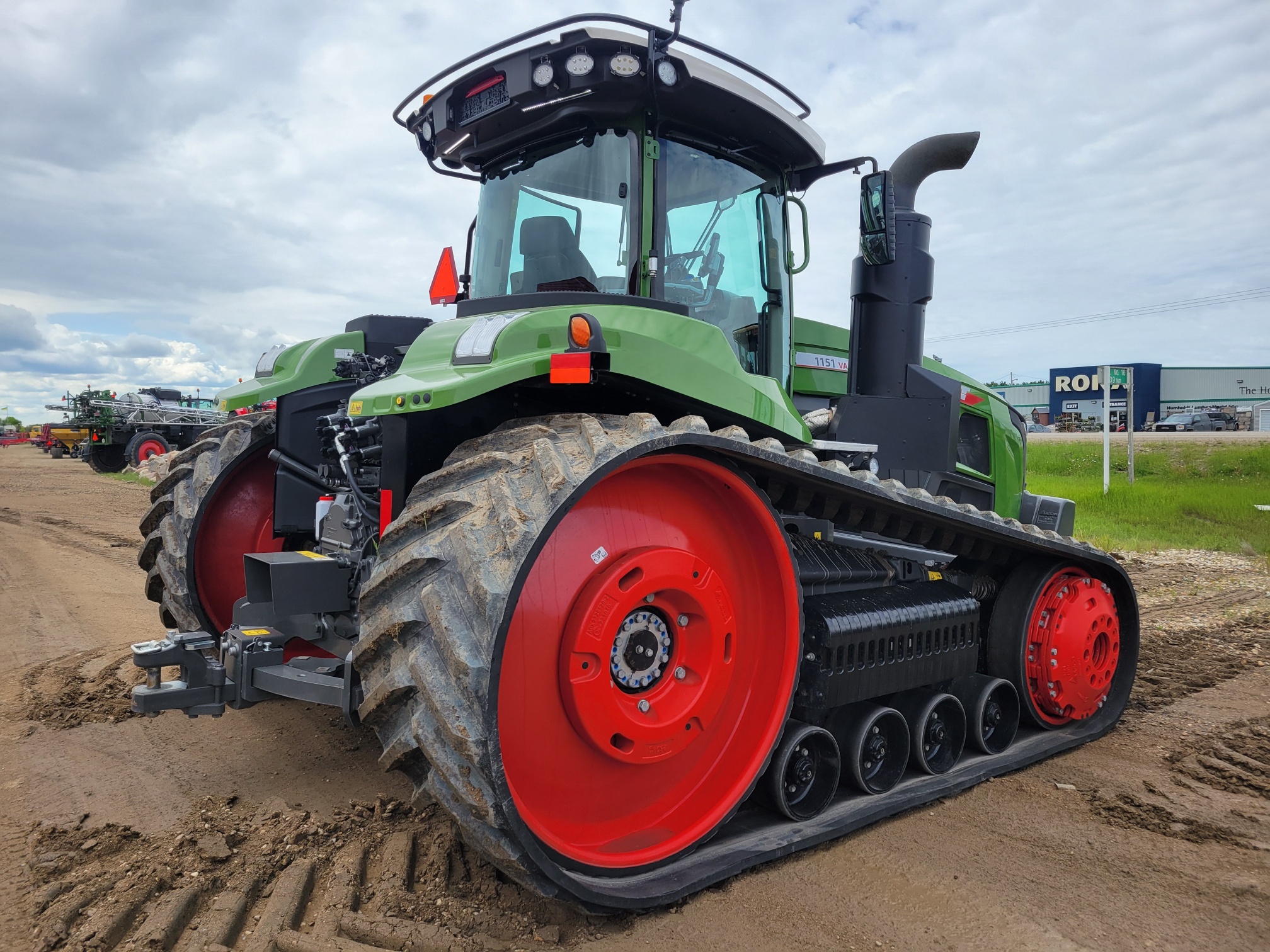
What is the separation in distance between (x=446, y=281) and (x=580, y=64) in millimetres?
1447

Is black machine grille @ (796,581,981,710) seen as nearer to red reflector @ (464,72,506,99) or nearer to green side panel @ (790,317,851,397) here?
green side panel @ (790,317,851,397)

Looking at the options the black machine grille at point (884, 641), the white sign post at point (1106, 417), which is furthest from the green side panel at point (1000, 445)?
the white sign post at point (1106, 417)

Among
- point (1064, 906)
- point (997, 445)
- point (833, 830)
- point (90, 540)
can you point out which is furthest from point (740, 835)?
point (90, 540)

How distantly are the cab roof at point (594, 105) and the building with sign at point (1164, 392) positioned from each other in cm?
5239

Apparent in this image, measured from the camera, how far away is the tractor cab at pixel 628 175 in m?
3.14

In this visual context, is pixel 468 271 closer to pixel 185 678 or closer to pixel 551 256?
pixel 551 256

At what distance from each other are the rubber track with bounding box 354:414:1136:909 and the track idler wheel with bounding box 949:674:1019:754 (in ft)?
5.82

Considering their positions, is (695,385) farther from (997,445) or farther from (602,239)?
(997,445)

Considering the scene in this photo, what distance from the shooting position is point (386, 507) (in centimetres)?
286

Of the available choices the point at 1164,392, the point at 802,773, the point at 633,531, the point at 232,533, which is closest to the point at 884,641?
the point at 802,773

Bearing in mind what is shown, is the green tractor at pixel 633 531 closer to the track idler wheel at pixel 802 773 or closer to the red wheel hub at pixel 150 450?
the track idler wheel at pixel 802 773

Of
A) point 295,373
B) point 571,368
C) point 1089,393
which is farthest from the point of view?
point 1089,393

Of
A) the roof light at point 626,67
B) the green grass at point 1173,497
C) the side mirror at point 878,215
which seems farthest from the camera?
the green grass at point 1173,497

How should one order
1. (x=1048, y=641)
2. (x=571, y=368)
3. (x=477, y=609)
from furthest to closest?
(x=1048, y=641) → (x=571, y=368) → (x=477, y=609)
